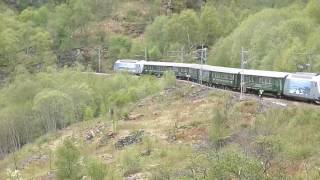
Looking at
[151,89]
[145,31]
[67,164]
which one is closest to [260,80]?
[151,89]

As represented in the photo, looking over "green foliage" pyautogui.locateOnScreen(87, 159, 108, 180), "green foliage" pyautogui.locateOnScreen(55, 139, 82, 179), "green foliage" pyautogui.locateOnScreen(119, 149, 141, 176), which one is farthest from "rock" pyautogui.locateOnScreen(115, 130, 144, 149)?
"green foliage" pyautogui.locateOnScreen(87, 159, 108, 180)

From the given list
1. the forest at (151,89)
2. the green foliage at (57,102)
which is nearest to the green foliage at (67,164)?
the forest at (151,89)

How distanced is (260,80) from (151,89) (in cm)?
2229

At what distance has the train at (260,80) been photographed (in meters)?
48.5

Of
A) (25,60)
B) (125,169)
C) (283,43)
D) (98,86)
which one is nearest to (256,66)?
(283,43)

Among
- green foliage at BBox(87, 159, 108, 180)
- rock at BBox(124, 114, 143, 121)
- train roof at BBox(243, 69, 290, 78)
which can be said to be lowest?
rock at BBox(124, 114, 143, 121)

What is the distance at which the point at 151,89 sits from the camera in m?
74.2

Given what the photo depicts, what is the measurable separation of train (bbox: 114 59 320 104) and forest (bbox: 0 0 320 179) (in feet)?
10.2

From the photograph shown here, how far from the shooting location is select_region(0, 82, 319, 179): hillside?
112 feet

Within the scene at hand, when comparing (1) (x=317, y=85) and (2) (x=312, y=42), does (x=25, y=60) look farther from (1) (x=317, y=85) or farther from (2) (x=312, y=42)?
(1) (x=317, y=85)

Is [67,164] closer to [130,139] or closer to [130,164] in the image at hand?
A: [130,164]

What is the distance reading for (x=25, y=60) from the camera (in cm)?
11944

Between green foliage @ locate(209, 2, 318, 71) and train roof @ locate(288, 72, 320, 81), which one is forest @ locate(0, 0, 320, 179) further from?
train roof @ locate(288, 72, 320, 81)

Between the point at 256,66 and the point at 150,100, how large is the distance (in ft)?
59.5
